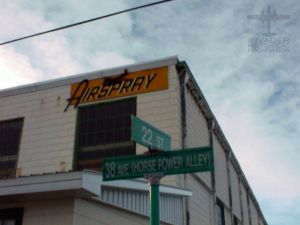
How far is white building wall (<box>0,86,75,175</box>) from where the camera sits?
83.1 feet

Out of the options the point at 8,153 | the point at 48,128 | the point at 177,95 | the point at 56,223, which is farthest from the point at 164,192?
the point at 8,153

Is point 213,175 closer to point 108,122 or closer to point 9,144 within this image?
point 108,122

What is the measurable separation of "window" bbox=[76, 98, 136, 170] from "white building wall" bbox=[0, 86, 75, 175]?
0.62 metres

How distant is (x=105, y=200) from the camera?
1226cm

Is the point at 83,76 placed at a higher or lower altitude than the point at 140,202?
higher

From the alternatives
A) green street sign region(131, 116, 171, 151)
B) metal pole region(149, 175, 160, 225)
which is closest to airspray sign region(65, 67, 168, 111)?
green street sign region(131, 116, 171, 151)

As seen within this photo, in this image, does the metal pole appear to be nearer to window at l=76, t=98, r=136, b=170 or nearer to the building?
the building

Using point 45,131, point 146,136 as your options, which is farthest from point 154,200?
point 45,131

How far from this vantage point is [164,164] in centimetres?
747

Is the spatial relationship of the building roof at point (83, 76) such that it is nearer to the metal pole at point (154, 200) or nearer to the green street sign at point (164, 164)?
the green street sign at point (164, 164)

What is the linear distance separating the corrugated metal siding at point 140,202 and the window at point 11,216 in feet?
6.99

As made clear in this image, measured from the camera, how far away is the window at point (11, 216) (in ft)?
38.2

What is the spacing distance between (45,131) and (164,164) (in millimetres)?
19964

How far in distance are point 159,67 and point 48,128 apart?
7318 mm
